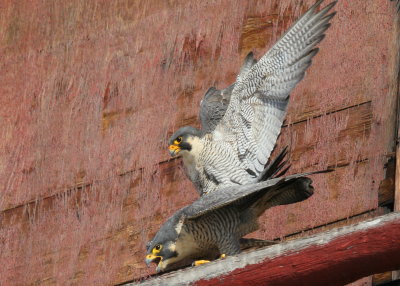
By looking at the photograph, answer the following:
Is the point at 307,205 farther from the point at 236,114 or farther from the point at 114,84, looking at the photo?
the point at 114,84

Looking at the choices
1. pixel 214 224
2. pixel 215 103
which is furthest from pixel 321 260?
pixel 215 103

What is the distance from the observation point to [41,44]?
19.4 feet

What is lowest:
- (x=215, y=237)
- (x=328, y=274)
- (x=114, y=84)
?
(x=328, y=274)

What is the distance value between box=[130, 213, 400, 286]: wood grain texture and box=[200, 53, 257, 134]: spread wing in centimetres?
152

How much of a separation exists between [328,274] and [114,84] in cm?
244

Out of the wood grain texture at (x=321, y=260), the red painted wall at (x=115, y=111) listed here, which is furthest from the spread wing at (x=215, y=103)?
the wood grain texture at (x=321, y=260)

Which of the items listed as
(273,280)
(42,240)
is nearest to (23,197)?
(42,240)

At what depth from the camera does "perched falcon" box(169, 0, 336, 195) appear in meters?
4.98

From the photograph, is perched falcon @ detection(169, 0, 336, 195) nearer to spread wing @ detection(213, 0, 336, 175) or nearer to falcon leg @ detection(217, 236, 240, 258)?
spread wing @ detection(213, 0, 336, 175)

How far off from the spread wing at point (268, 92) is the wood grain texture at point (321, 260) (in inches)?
50.1

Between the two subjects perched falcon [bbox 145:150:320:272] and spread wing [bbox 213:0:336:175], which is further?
spread wing [bbox 213:0:336:175]

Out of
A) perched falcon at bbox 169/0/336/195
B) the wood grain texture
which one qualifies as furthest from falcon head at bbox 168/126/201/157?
the wood grain texture

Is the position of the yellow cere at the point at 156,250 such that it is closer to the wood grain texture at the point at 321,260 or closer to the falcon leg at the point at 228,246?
the falcon leg at the point at 228,246

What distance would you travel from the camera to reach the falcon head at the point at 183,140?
5121 mm
